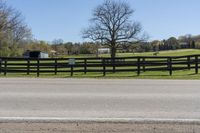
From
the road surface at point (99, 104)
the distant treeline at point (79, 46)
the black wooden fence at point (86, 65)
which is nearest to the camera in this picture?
the road surface at point (99, 104)

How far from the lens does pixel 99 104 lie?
1064 centimetres

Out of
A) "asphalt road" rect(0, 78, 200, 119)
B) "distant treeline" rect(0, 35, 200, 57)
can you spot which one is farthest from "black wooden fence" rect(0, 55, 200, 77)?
"distant treeline" rect(0, 35, 200, 57)

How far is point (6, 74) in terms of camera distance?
24.6m

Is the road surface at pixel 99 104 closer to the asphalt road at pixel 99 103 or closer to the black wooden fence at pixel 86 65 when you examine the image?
the asphalt road at pixel 99 103

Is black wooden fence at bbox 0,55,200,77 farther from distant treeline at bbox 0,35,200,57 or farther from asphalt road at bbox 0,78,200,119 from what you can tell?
distant treeline at bbox 0,35,200,57

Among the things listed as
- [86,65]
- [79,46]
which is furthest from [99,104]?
[79,46]

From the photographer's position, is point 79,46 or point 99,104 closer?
point 99,104

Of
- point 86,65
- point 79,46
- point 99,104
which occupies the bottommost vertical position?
point 99,104

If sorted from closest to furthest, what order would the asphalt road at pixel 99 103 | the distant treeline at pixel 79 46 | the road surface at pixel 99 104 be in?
the road surface at pixel 99 104
the asphalt road at pixel 99 103
the distant treeline at pixel 79 46

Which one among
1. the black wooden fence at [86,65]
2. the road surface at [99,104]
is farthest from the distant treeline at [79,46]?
the road surface at [99,104]

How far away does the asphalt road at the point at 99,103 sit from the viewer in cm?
907

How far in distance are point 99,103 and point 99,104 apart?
0.64ft

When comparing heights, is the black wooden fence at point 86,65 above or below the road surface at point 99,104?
above

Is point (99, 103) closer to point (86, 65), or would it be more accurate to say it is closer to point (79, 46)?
point (86, 65)
